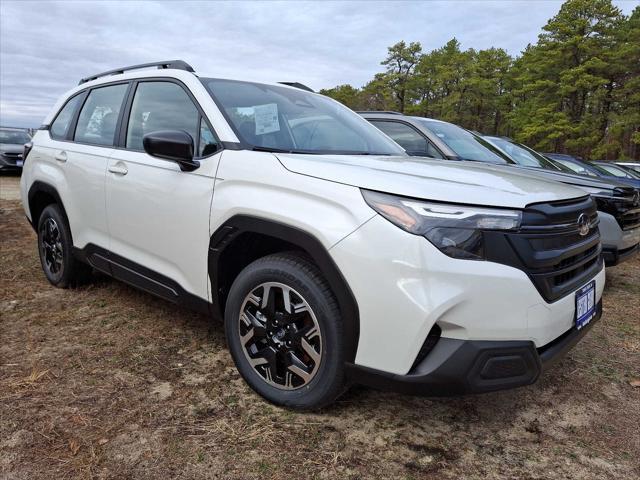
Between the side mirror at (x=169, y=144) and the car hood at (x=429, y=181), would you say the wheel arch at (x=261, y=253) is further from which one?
the side mirror at (x=169, y=144)

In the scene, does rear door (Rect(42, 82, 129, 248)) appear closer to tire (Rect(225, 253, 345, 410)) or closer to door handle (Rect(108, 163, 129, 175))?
door handle (Rect(108, 163, 129, 175))

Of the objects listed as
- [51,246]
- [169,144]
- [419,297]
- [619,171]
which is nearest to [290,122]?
[169,144]

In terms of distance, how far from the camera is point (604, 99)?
29.3m

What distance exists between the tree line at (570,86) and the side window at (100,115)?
29658 mm

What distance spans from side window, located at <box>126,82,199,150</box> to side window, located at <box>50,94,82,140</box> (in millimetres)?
1093

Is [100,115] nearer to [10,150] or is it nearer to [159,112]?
[159,112]

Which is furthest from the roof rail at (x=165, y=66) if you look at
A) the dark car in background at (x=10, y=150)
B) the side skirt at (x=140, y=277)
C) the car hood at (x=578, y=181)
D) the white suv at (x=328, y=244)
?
the dark car in background at (x=10, y=150)

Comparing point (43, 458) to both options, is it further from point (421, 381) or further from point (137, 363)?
point (421, 381)

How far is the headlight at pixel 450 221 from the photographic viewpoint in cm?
178

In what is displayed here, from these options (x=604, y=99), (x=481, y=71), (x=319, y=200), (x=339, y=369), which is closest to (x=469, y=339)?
(x=339, y=369)

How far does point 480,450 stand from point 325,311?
3.02 ft

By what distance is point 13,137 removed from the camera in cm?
1531

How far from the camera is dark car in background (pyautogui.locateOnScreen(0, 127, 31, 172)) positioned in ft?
46.5

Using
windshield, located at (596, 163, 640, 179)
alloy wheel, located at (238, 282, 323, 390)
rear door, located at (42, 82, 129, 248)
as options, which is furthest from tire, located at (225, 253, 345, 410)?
windshield, located at (596, 163, 640, 179)
